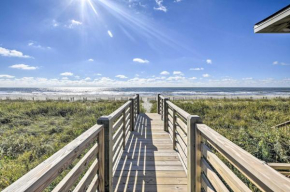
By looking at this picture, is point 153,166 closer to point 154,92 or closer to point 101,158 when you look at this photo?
point 101,158

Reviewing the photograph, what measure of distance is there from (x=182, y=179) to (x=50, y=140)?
5316 mm

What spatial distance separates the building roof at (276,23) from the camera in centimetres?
256

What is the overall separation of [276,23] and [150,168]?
3665 mm

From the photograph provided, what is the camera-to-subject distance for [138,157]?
362 cm

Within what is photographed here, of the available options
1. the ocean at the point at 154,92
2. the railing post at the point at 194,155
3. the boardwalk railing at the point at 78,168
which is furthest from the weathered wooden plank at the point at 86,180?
the ocean at the point at 154,92

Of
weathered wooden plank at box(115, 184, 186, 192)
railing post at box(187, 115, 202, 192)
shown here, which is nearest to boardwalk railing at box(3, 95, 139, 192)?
weathered wooden plank at box(115, 184, 186, 192)

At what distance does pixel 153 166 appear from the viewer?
3.20 m

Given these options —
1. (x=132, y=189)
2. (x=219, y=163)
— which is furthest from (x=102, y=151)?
(x=219, y=163)

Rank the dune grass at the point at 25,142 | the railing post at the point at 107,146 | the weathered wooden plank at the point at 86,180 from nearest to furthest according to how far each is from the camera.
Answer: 1. the weathered wooden plank at the point at 86,180
2. the railing post at the point at 107,146
3. the dune grass at the point at 25,142

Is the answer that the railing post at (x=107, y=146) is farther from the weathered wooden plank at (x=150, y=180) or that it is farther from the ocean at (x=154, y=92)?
the ocean at (x=154, y=92)

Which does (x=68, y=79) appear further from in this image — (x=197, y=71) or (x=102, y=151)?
(x=102, y=151)

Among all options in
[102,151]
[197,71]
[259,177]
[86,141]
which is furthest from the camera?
[197,71]

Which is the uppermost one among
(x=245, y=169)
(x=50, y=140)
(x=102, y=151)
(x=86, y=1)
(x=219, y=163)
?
(x=86, y=1)

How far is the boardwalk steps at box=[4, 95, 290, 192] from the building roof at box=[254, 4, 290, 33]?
2334 mm
